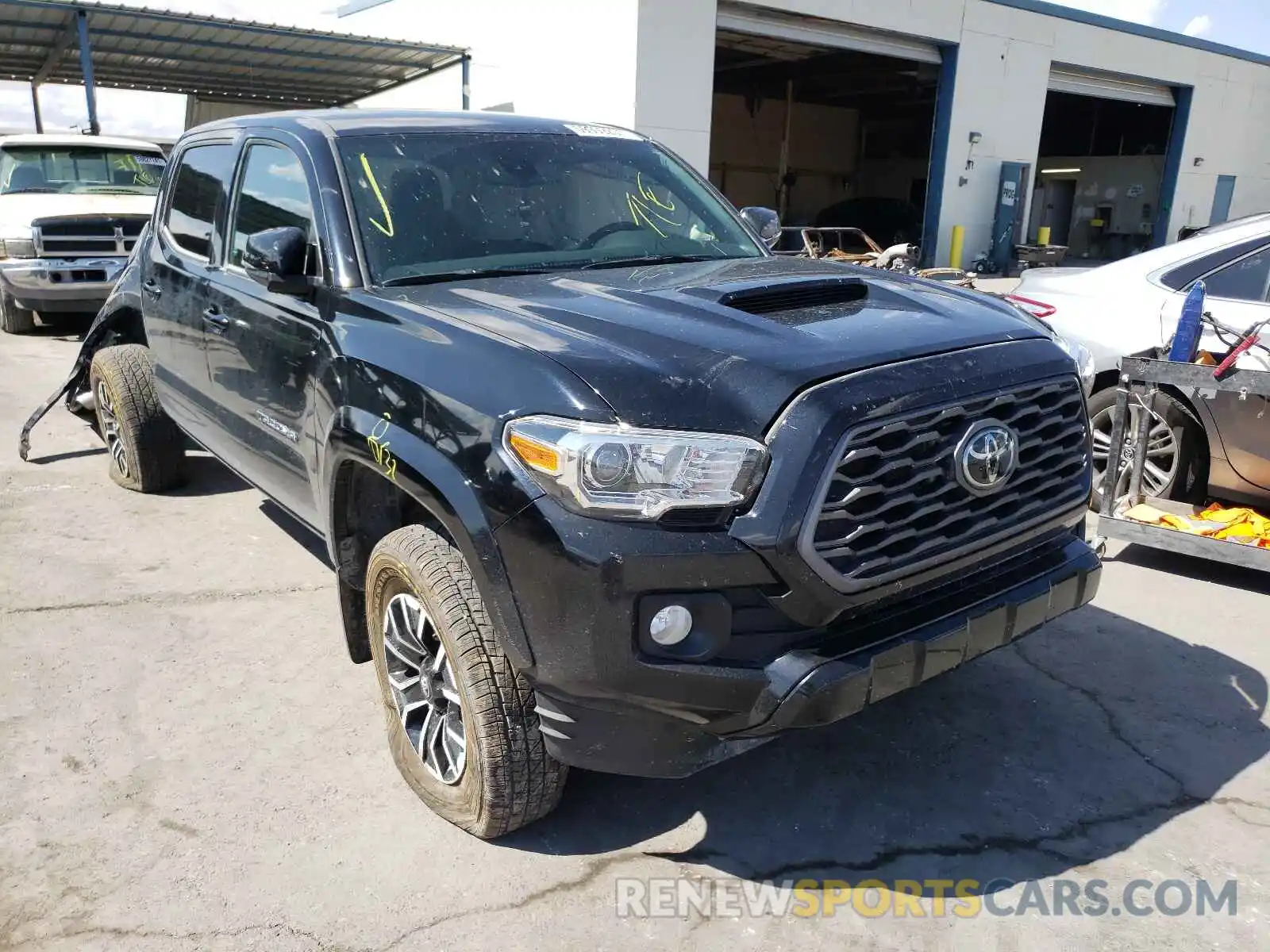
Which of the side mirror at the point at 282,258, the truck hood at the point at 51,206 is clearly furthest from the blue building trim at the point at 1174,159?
the side mirror at the point at 282,258

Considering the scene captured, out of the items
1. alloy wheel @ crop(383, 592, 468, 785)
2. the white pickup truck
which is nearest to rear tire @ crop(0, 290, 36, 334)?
the white pickup truck

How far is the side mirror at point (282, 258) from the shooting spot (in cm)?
319

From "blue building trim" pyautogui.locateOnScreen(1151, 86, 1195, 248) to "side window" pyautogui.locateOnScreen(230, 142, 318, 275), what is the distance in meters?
27.8

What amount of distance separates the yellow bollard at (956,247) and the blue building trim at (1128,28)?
4649 mm

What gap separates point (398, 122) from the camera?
3672 millimetres

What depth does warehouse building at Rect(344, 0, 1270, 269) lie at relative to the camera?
58.1 feet

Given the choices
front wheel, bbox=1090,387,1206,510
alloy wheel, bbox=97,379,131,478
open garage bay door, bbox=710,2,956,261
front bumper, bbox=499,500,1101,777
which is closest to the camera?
front bumper, bbox=499,500,1101,777

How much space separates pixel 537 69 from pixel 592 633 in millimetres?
18737

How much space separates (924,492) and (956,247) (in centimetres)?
2138

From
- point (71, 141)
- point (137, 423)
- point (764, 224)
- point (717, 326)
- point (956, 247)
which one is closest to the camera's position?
point (717, 326)

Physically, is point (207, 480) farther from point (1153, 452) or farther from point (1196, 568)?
point (1196, 568)

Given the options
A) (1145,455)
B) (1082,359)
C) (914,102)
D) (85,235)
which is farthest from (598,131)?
(914,102)

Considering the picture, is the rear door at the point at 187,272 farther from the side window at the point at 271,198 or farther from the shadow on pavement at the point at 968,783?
the shadow on pavement at the point at 968,783

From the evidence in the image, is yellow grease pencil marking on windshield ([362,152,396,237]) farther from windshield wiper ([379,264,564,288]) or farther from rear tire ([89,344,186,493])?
rear tire ([89,344,186,493])
